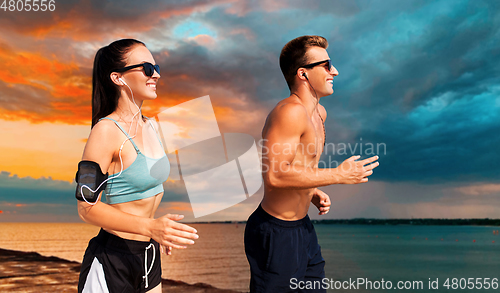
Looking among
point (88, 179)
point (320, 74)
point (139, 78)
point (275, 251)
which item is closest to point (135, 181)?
point (88, 179)

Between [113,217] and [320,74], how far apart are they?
230cm

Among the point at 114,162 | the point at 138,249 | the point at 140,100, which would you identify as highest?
the point at 140,100

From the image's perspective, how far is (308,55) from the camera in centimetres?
335

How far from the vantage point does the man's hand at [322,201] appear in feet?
12.2

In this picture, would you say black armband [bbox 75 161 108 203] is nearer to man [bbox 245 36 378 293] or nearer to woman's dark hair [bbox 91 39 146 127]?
woman's dark hair [bbox 91 39 146 127]

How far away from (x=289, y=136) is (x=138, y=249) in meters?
1.54

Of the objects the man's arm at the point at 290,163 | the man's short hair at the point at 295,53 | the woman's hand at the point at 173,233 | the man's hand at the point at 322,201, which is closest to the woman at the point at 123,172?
the woman's hand at the point at 173,233

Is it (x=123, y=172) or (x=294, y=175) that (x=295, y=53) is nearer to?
(x=294, y=175)

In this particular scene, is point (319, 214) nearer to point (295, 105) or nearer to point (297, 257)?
point (297, 257)

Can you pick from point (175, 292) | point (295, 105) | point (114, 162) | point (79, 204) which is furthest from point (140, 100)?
point (175, 292)

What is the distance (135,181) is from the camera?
95.2 inches

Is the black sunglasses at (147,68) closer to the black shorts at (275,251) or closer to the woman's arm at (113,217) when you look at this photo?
the woman's arm at (113,217)

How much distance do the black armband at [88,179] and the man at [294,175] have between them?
1.37m

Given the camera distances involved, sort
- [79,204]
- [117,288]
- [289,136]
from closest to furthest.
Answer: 1. [79,204]
2. [117,288]
3. [289,136]
